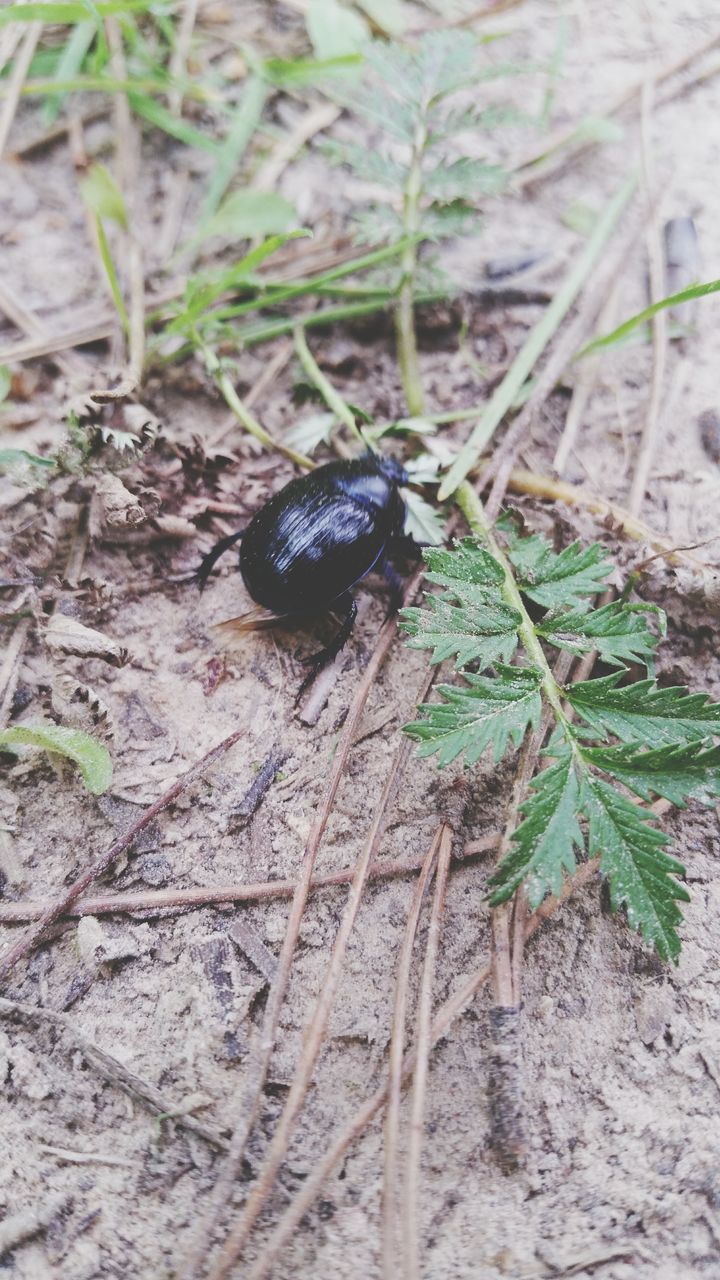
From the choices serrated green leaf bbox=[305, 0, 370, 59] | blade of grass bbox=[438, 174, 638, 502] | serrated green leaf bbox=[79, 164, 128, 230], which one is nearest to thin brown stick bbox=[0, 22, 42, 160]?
serrated green leaf bbox=[79, 164, 128, 230]

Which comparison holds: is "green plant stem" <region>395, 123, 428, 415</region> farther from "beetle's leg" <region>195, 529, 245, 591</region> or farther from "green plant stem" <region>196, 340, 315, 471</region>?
"beetle's leg" <region>195, 529, 245, 591</region>

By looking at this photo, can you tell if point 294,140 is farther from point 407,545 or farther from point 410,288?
point 407,545

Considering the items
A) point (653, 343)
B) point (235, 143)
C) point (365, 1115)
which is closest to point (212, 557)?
point (365, 1115)

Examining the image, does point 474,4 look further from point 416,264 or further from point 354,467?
point 354,467

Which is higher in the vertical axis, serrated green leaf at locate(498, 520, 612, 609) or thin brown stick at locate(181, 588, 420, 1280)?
serrated green leaf at locate(498, 520, 612, 609)

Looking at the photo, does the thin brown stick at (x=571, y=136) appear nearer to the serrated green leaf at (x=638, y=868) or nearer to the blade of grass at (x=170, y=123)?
the blade of grass at (x=170, y=123)

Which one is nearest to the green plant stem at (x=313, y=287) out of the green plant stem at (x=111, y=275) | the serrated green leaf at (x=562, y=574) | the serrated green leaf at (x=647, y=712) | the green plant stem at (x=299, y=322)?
the green plant stem at (x=299, y=322)
